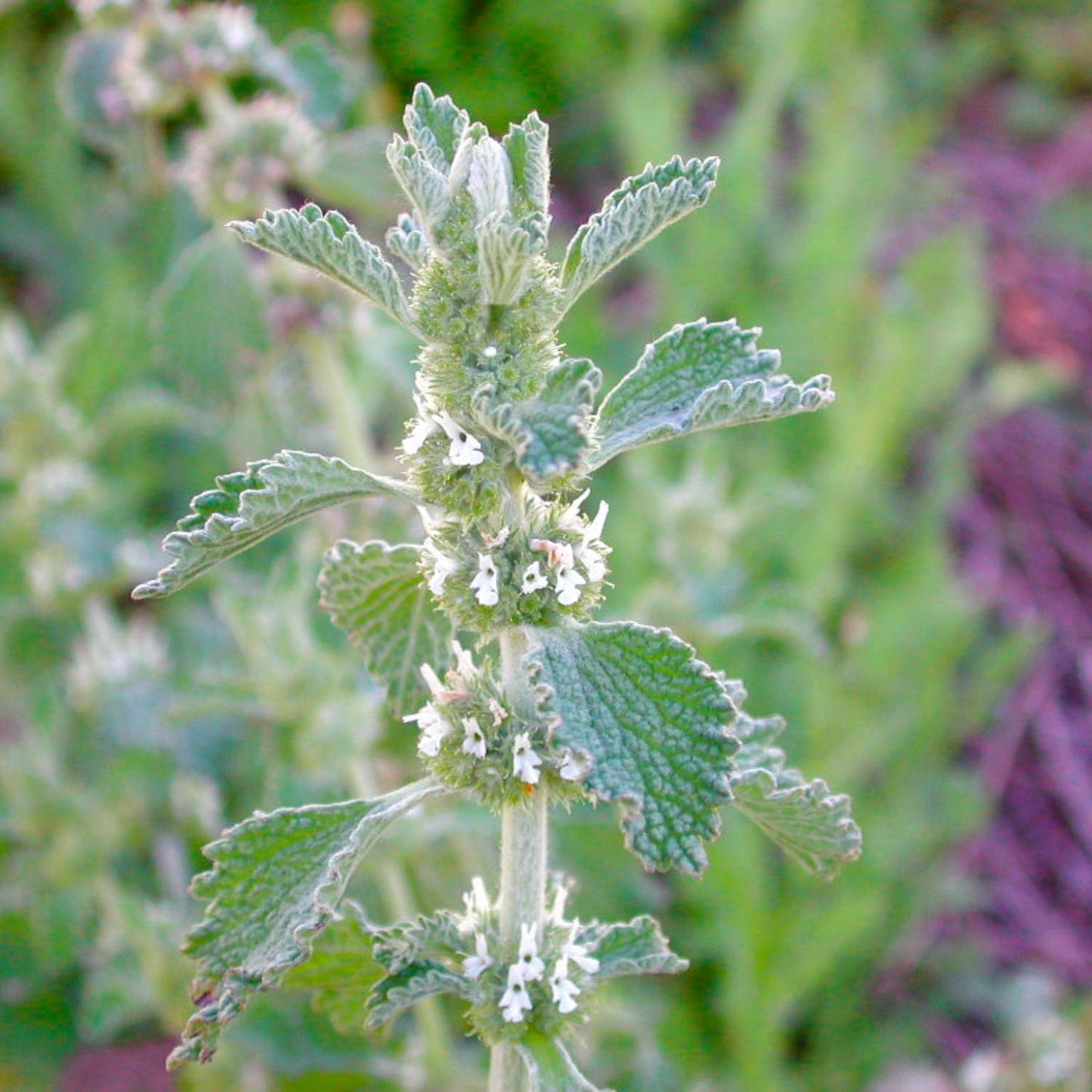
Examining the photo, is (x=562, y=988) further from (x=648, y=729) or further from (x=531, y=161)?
(x=531, y=161)

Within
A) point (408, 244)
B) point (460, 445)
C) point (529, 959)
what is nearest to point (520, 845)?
point (529, 959)

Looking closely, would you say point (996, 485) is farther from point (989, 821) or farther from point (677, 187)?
point (677, 187)

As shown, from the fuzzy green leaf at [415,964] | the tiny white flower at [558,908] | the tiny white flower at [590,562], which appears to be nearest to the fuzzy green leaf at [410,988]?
the fuzzy green leaf at [415,964]

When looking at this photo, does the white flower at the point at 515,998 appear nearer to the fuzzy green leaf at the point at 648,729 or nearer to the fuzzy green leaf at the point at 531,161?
the fuzzy green leaf at the point at 648,729

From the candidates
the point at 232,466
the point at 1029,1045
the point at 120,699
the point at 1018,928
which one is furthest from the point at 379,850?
the point at 1018,928

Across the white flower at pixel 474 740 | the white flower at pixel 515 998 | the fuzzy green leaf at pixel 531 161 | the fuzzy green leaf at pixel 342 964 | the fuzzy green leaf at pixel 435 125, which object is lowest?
the white flower at pixel 515 998

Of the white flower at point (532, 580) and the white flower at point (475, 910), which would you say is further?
the white flower at point (475, 910)

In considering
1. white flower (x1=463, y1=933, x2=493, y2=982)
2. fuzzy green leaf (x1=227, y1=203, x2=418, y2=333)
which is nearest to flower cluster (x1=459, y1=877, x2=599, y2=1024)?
white flower (x1=463, y1=933, x2=493, y2=982)

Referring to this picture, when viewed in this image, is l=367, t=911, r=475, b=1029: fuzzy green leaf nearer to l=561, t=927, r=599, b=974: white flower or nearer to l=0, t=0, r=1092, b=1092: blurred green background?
l=561, t=927, r=599, b=974: white flower
